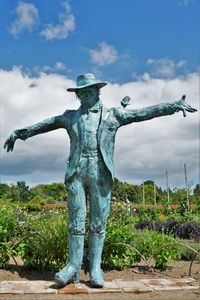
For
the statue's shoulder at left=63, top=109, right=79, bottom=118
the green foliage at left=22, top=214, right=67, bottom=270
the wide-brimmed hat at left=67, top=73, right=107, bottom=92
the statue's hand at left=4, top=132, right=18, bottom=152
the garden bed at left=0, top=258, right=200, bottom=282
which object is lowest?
the garden bed at left=0, top=258, right=200, bottom=282

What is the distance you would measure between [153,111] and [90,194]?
1.25m

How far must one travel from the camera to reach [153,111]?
5398 millimetres

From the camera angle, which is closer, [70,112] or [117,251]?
[70,112]

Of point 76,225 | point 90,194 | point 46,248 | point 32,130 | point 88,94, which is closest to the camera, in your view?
point 76,225

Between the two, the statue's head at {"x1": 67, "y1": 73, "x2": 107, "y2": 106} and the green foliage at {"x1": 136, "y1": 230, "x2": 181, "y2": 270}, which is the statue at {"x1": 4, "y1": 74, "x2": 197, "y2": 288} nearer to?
the statue's head at {"x1": 67, "y1": 73, "x2": 107, "y2": 106}

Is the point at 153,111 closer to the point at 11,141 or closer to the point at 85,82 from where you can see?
the point at 85,82

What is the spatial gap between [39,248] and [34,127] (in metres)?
1.74

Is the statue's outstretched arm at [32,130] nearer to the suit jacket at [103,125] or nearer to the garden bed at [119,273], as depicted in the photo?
the suit jacket at [103,125]

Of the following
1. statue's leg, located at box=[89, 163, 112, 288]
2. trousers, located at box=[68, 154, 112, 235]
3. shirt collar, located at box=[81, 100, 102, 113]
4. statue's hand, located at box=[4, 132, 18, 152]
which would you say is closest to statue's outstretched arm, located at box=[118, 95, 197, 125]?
shirt collar, located at box=[81, 100, 102, 113]

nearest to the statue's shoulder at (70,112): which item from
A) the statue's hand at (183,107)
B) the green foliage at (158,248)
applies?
the statue's hand at (183,107)

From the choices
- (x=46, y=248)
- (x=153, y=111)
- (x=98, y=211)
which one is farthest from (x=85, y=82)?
(x=46, y=248)

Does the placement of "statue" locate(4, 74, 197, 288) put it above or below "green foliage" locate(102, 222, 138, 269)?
above

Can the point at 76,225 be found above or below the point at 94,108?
below

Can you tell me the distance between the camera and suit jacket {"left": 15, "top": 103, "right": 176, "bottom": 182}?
17.4 feet
